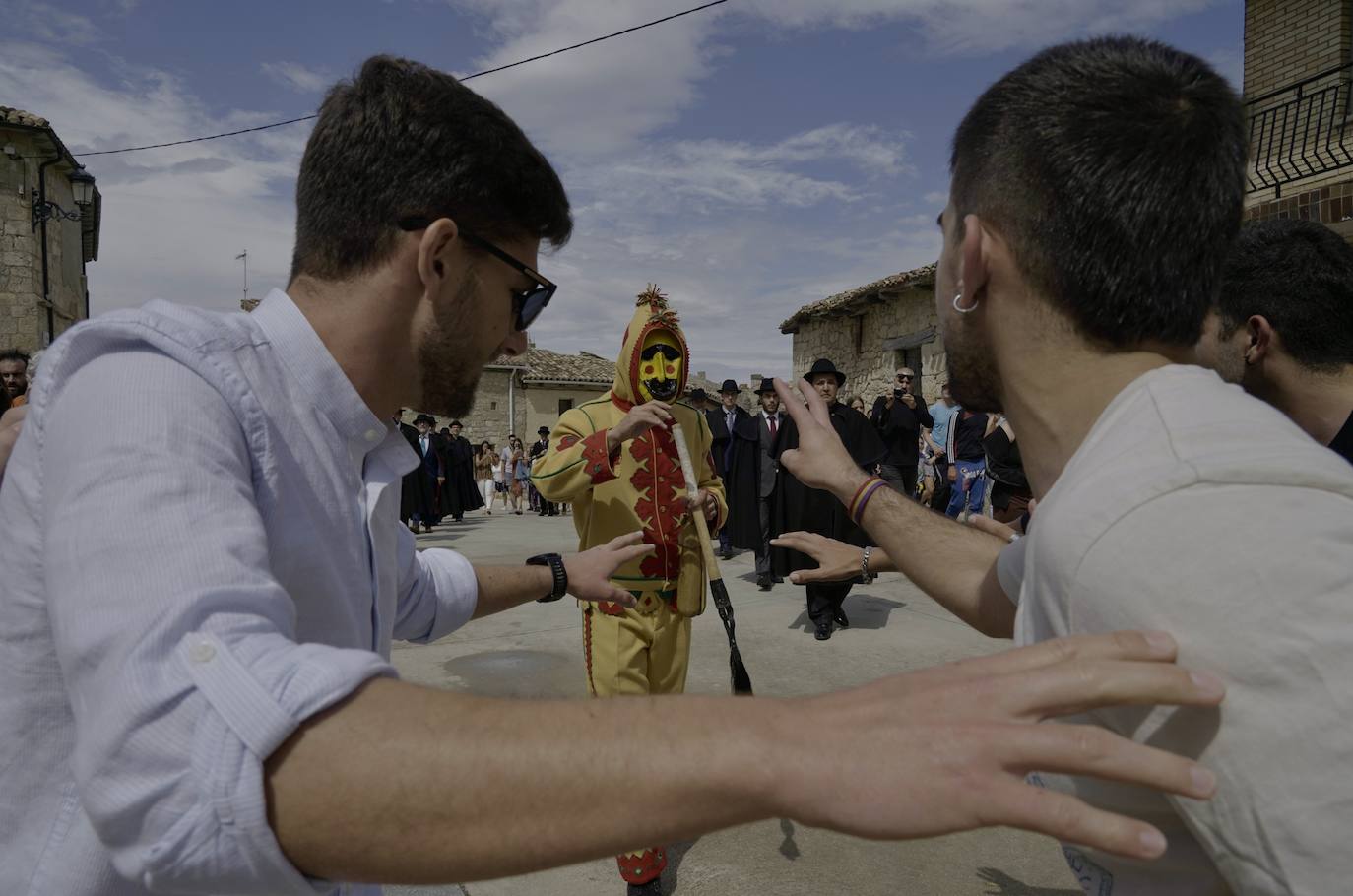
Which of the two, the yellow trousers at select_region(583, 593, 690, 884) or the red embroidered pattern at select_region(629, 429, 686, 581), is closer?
the yellow trousers at select_region(583, 593, 690, 884)

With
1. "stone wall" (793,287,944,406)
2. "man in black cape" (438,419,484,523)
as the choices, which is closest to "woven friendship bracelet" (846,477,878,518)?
"stone wall" (793,287,944,406)

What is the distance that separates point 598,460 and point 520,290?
222 cm

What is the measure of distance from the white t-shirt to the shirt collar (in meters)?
0.94

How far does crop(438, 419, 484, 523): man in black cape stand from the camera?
17359 millimetres

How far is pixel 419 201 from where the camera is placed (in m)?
1.25

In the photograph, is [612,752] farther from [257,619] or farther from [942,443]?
[942,443]

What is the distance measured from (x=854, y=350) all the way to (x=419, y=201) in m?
18.6

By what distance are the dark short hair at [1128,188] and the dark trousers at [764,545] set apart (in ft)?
26.7

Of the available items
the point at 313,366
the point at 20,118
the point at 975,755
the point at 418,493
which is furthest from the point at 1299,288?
the point at 20,118

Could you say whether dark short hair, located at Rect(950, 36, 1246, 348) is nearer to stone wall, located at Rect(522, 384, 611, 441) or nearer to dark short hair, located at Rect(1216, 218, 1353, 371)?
dark short hair, located at Rect(1216, 218, 1353, 371)

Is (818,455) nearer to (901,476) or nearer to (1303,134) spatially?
(901,476)

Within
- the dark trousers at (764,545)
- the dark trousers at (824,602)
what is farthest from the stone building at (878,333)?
the dark trousers at (824,602)

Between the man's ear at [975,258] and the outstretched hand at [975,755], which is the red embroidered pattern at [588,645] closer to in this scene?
the man's ear at [975,258]

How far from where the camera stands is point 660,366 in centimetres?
409
